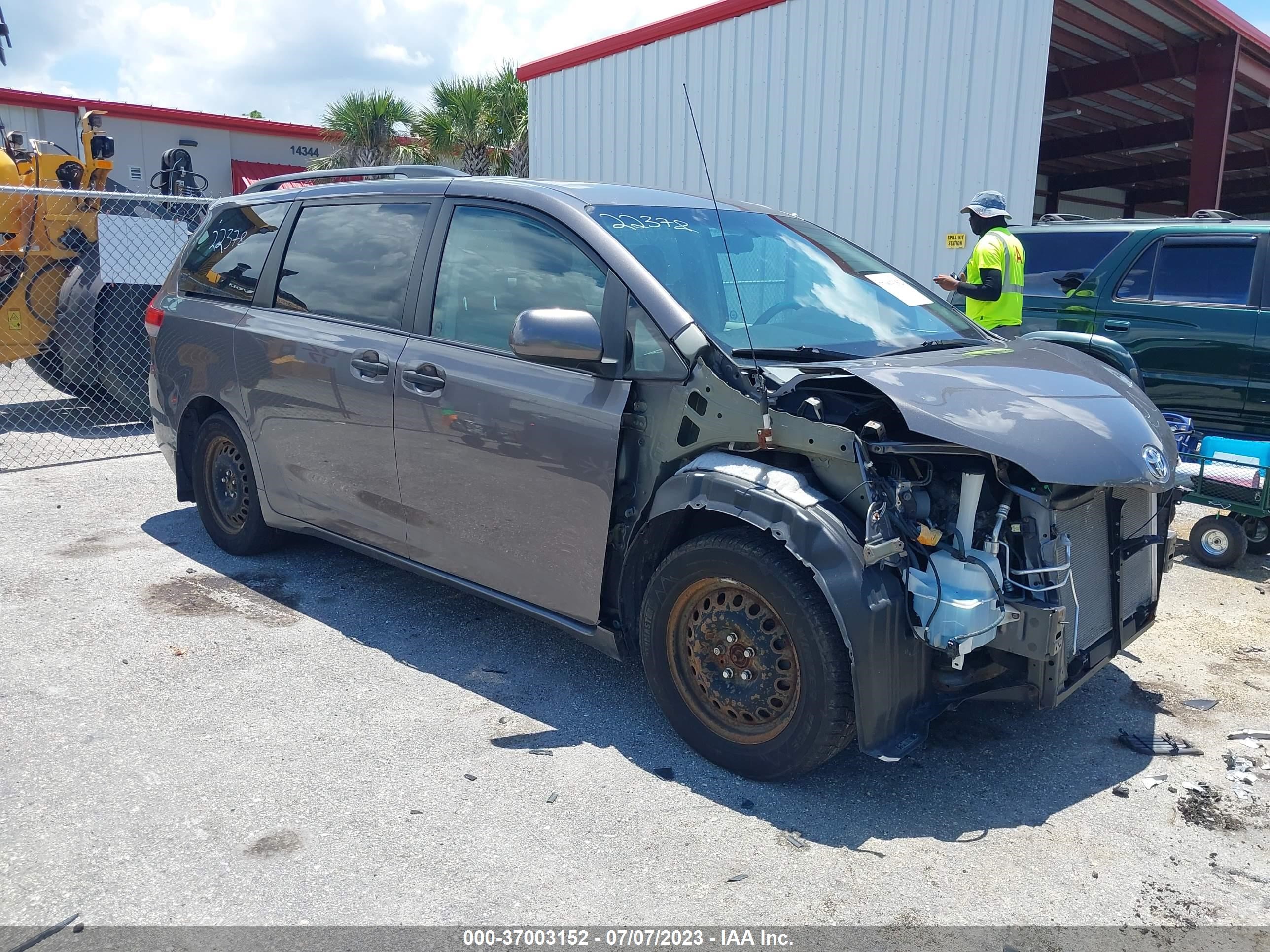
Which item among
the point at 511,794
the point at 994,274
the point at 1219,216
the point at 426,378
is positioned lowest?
the point at 511,794

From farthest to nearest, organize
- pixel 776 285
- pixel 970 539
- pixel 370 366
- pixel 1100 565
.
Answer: pixel 370 366 < pixel 776 285 < pixel 1100 565 < pixel 970 539

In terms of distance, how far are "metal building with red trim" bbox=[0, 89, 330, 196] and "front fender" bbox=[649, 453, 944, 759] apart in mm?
26408

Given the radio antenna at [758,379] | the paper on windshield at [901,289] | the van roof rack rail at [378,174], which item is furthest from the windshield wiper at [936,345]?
the van roof rack rail at [378,174]

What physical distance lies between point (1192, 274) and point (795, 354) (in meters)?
4.85

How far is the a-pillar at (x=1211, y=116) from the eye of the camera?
10.8m

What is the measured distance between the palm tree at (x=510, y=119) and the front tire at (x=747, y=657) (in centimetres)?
2108

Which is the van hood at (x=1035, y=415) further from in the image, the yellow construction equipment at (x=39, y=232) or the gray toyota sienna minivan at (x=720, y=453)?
the yellow construction equipment at (x=39, y=232)

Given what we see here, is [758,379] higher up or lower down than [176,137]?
lower down

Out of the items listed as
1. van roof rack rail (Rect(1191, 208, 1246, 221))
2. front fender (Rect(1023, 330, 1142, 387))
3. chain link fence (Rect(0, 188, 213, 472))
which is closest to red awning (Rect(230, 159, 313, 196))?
chain link fence (Rect(0, 188, 213, 472))

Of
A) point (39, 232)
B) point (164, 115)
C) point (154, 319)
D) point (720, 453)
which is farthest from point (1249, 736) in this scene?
point (164, 115)

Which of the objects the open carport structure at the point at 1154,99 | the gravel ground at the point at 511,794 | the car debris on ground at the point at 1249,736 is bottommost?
the gravel ground at the point at 511,794

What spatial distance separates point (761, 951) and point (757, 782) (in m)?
0.81

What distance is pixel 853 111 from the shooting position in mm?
10297

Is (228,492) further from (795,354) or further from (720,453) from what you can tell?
(795,354)
